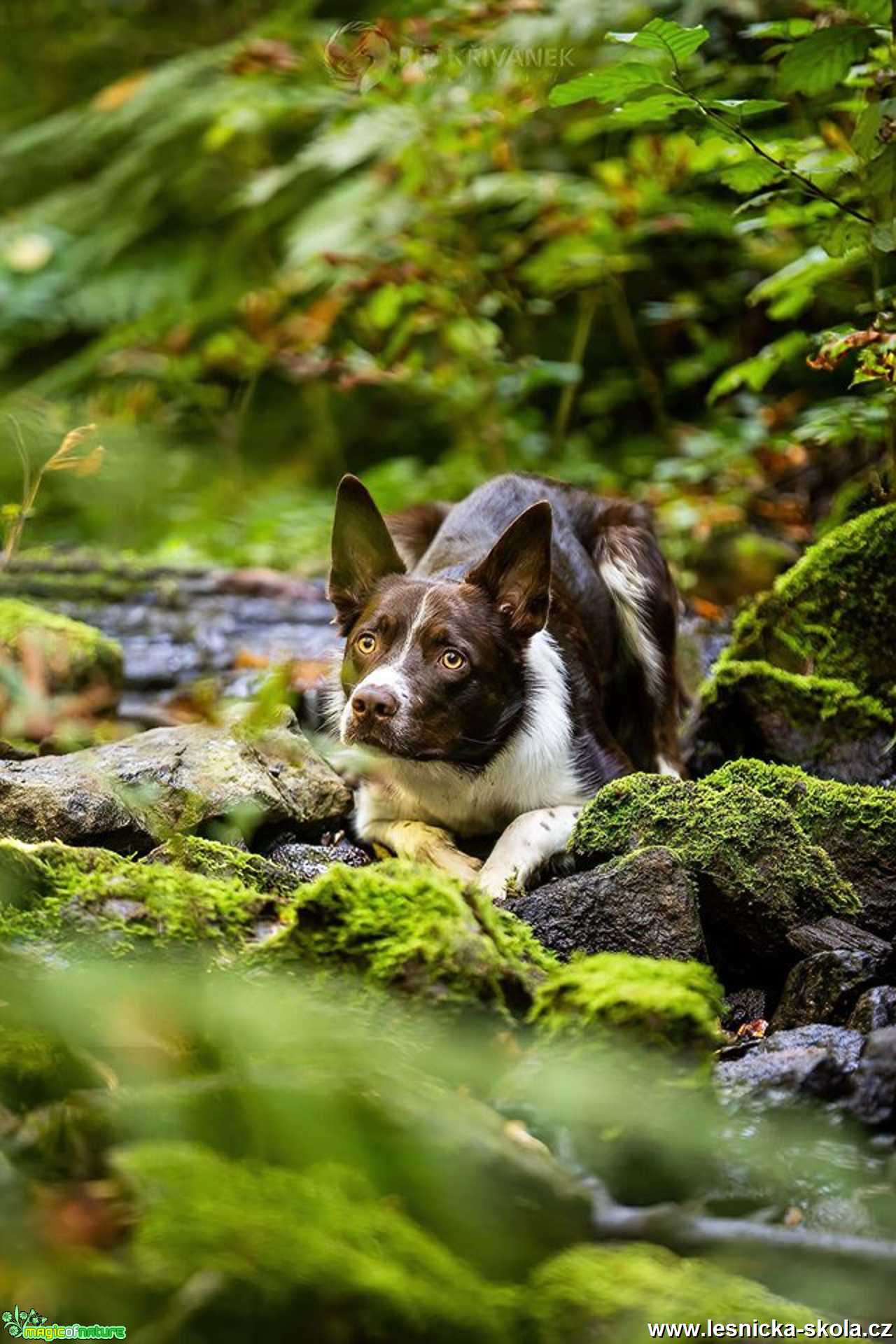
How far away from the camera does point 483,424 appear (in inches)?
389

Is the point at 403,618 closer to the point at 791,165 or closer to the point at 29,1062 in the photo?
the point at 791,165

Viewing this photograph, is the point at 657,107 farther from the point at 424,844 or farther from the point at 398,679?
the point at 424,844

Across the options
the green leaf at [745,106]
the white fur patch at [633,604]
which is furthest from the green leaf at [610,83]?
the white fur patch at [633,604]

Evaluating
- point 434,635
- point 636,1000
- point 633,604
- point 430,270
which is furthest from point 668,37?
point 430,270

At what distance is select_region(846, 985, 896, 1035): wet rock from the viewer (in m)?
3.00

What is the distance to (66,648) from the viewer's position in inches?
215

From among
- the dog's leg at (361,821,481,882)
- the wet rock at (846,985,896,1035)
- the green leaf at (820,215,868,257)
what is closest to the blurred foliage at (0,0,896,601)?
the green leaf at (820,215,868,257)

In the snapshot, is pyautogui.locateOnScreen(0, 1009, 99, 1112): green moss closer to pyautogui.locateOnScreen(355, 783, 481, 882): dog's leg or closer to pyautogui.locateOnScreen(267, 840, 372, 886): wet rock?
pyautogui.locateOnScreen(267, 840, 372, 886): wet rock

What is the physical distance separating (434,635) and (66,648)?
1.78 metres

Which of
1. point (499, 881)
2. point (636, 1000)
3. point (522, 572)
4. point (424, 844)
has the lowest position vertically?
point (424, 844)

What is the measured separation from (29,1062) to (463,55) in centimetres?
646

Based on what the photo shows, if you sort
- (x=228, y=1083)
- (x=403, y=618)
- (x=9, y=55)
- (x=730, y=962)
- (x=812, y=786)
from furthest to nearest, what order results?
(x=9, y=55), (x=403, y=618), (x=812, y=786), (x=730, y=962), (x=228, y=1083)

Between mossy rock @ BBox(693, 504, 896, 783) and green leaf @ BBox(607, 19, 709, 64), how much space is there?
5.59 ft

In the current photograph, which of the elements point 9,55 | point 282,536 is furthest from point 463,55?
point 9,55
